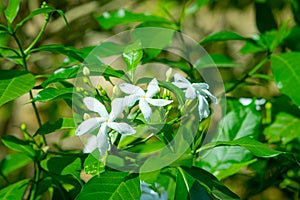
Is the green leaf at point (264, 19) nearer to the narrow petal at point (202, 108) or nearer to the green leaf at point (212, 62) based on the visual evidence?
the green leaf at point (212, 62)

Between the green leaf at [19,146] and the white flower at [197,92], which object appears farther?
the green leaf at [19,146]

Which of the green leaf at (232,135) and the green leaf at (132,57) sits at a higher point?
the green leaf at (132,57)

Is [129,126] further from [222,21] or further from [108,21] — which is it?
[222,21]

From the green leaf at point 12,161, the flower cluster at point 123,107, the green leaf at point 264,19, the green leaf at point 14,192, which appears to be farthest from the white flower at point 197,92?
the green leaf at point 264,19

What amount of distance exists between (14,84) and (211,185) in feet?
1.22

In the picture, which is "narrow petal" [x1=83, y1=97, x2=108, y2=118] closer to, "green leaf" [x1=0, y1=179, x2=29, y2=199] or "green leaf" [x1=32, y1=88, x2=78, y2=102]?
"green leaf" [x1=32, y1=88, x2=78, y2=102]

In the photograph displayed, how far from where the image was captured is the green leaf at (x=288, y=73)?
3.76 feet

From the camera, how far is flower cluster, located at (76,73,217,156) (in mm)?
771

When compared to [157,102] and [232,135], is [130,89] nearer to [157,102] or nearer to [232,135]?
[157,102]

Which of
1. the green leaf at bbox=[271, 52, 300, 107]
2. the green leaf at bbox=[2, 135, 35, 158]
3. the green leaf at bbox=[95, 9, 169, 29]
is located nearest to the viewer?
the green leaf at bbox=[2, 135, 35, 158]

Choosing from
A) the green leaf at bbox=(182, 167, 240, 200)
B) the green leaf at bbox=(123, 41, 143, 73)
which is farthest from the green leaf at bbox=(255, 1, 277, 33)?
the green leaf at bbox=(182, 167, 240, 200)

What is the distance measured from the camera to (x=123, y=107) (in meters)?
0.79

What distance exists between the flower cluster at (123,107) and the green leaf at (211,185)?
0.31ft

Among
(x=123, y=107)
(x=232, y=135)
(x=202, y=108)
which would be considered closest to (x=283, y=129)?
(x=232, y=135)
